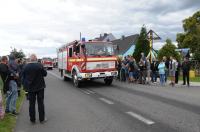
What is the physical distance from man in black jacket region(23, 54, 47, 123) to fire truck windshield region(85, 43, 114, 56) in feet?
33.6

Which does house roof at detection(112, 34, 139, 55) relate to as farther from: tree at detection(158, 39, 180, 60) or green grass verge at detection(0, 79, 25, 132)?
green grass verge at detection(0, 79, 25, 132)

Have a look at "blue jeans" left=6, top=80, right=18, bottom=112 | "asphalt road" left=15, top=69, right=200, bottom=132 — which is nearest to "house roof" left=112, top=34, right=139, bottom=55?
"asphalt road" left=15, top=69, right=200, bottom=132

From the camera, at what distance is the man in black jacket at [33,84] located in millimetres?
9172

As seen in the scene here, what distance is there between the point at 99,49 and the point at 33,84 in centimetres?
1097

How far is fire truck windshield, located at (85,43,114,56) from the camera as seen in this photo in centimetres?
1958

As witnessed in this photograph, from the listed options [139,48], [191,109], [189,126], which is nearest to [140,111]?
[191,109]

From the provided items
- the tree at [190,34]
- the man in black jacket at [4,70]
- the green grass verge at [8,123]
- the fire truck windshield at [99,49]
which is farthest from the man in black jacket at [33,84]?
the tree at [190,34]

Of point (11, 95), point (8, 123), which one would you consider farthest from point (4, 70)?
point (8, 123)

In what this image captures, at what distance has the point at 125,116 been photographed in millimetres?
9578

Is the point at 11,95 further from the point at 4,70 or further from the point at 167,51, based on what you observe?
the point at 167,51

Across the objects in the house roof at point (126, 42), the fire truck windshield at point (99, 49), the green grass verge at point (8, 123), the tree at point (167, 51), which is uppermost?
the house roof at point (126, 42)

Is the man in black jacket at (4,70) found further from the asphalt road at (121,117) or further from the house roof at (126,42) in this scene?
the house roof at (126,42)

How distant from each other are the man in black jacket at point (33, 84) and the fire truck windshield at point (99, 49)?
1023cm

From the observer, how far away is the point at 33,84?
9.17 metres
